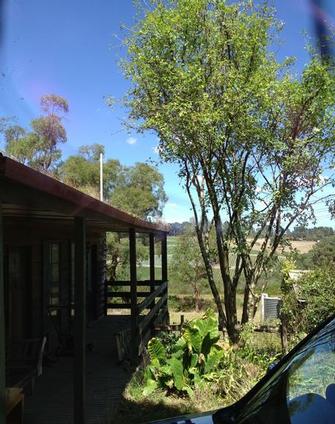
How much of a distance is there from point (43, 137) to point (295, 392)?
3228 cm

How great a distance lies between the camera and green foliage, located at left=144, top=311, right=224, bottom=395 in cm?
751

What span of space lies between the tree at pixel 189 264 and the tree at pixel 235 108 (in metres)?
15.2

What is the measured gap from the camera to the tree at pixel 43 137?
3064 cm

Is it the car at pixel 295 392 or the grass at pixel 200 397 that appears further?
the grass at pixel 200 397

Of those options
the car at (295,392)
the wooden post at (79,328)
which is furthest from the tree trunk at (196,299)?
the car at (295,392)

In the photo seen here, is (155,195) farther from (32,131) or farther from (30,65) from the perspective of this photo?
(30,65)

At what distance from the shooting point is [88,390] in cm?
792

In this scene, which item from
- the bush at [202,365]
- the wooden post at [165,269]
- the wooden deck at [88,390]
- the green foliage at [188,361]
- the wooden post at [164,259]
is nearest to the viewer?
the wooden deck at [88,390]

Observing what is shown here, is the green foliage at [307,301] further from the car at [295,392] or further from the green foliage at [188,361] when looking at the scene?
the car at [295,392]

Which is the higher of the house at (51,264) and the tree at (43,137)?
the tree at (43,137)

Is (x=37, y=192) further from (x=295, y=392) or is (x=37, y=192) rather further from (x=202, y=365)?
(x=202, y=365)

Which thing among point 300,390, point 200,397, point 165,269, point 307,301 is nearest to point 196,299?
point 165,269

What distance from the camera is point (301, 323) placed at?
9586 mm

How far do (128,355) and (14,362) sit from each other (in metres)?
2.61
